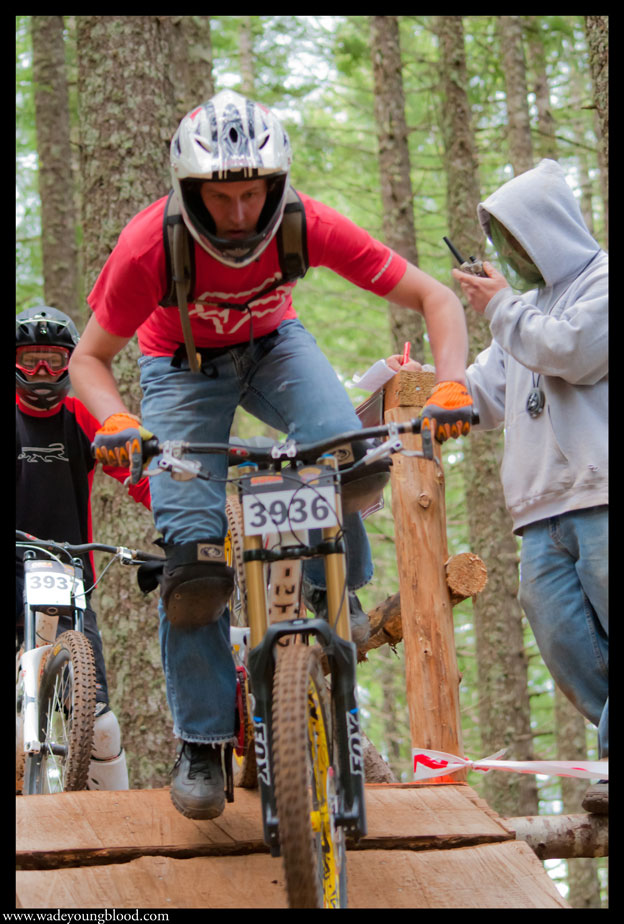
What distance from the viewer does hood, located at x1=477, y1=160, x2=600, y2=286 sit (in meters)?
4.51

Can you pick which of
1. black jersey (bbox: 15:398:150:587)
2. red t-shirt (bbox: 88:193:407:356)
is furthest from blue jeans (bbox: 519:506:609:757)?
black jersey (bbox: 15:398:150:587)

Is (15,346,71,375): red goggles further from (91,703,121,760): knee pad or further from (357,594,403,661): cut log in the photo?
(357,594,403,661): cut log

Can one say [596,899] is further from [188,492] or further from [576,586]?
[188,492]

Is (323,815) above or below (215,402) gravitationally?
below

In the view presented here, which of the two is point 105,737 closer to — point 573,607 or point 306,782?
point 573,607

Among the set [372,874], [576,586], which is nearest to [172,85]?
[576,586]

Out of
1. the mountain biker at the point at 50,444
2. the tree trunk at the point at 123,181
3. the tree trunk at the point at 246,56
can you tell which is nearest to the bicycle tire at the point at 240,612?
the mountain biker at the point at 50,444

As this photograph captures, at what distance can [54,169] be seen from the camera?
12.8 m

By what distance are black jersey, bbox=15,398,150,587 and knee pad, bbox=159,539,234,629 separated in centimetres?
241

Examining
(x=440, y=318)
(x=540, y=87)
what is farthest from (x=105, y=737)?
(x=540, y=87)

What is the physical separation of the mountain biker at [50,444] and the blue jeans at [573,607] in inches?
106

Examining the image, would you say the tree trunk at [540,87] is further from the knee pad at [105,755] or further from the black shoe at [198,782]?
the black shoe at [198,782]

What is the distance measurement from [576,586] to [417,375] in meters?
1.76

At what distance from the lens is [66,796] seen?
14.5 feet
